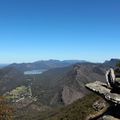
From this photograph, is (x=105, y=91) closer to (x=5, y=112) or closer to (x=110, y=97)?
(x=110, y=97)

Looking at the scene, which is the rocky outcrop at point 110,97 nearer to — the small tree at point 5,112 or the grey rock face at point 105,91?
the grey rock face at point 105,91

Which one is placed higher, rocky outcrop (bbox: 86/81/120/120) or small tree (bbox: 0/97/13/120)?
rocky outcrop (bbox: 86/81/120/120)

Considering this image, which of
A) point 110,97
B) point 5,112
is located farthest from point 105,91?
point 5,112

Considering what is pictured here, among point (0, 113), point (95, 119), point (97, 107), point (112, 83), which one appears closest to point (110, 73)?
point (112, 83)

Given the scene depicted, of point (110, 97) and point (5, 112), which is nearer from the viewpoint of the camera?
point (110, 97)

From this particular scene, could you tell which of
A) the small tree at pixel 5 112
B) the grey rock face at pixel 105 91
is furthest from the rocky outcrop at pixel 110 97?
the small tree at pixel 5 112

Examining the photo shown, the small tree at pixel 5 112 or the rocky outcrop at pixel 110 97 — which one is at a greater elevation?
the rocky outcrop at pixel 110 97

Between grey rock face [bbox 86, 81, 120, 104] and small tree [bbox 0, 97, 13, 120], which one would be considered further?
small tree [bbox 0, 97, 13, 120]

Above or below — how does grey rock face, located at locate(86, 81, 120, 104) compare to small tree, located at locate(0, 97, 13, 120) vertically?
above

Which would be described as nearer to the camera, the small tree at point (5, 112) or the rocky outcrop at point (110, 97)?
the rocky outcrop at point (110, 97)

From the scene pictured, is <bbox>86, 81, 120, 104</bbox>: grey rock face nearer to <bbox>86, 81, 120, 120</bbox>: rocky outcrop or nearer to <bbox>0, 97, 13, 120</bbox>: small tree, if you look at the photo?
<bbox>86, 81, 120, 120</bbox>: rocky outcrop

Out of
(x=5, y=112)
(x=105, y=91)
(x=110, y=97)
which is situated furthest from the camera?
(x=5, y=112)

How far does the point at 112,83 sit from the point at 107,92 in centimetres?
169

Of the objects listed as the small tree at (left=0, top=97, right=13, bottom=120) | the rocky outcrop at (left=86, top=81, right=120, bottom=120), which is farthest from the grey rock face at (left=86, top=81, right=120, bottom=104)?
the small tree at (left=0, top=97, right=13, bottom=120)
